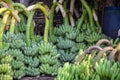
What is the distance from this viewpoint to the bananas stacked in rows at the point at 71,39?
3.92m

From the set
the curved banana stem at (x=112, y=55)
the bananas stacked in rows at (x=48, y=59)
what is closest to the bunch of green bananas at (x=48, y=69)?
the bananas stacked in rows at (x=48, y=59)

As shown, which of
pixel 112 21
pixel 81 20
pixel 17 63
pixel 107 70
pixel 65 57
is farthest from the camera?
pixel 112 21

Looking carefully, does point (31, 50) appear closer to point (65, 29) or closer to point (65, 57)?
point (65, 57)

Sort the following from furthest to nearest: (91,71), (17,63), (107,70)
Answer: (17,63) < (91,71) < (107,70)

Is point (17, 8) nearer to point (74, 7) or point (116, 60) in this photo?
point (74, 7)

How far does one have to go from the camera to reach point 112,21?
4.53m

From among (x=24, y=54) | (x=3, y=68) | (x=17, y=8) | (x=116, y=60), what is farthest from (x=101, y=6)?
(x=116, y=60)

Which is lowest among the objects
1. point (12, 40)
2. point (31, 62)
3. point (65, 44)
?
point (31, 62)

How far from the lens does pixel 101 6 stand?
15.4ft

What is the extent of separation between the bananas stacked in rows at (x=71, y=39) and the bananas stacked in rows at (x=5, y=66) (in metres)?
0.93

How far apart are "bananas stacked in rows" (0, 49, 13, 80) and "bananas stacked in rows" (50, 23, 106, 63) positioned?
0.93 metres

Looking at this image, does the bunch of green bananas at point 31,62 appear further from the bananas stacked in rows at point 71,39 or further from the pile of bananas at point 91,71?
the pile of bananas at point 91,71

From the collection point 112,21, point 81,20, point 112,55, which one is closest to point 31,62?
point 81,20

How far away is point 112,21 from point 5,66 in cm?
214
